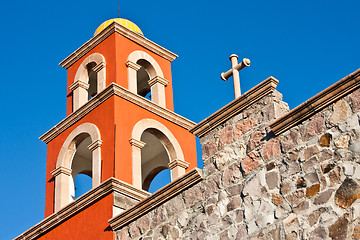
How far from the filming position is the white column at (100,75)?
592 inches

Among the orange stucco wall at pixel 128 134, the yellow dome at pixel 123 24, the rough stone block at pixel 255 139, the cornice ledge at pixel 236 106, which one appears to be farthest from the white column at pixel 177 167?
the rough stone block at pixel 255 139

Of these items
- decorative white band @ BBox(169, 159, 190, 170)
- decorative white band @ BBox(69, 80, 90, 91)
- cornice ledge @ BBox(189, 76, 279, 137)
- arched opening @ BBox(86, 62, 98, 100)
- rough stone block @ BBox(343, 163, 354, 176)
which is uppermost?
arched opening @ BBox(86, 62, 98, 100)

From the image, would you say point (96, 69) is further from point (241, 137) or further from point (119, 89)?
point (241, 137)

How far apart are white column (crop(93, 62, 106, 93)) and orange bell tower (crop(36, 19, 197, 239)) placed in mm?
21

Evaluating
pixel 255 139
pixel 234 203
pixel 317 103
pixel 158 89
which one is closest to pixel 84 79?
pixel 158 89

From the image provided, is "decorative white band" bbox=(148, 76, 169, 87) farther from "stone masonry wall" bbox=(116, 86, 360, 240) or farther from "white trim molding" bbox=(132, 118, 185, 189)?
"stone masonry wall" bbox=(116, 86, 360, 240)

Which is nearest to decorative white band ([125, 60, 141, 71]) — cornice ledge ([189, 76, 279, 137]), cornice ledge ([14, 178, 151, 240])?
cornice ledge ([14, 178, 151, 240])

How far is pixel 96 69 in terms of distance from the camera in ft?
50.7

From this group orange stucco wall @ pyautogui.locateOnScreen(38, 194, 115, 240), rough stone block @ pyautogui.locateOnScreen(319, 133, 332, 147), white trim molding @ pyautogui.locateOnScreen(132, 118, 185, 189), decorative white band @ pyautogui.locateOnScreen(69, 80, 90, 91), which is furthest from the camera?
decorative white band @ pyautogui.locateOnScreen(69, 80, 90, 91)

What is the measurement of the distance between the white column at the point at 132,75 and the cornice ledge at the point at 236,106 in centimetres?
473

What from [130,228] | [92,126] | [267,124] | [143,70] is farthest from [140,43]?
[267,124]

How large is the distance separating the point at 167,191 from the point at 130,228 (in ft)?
3.47

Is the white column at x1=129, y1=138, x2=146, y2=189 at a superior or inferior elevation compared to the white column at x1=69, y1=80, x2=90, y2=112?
inferior

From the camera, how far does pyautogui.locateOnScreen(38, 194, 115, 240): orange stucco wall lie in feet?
39.3
